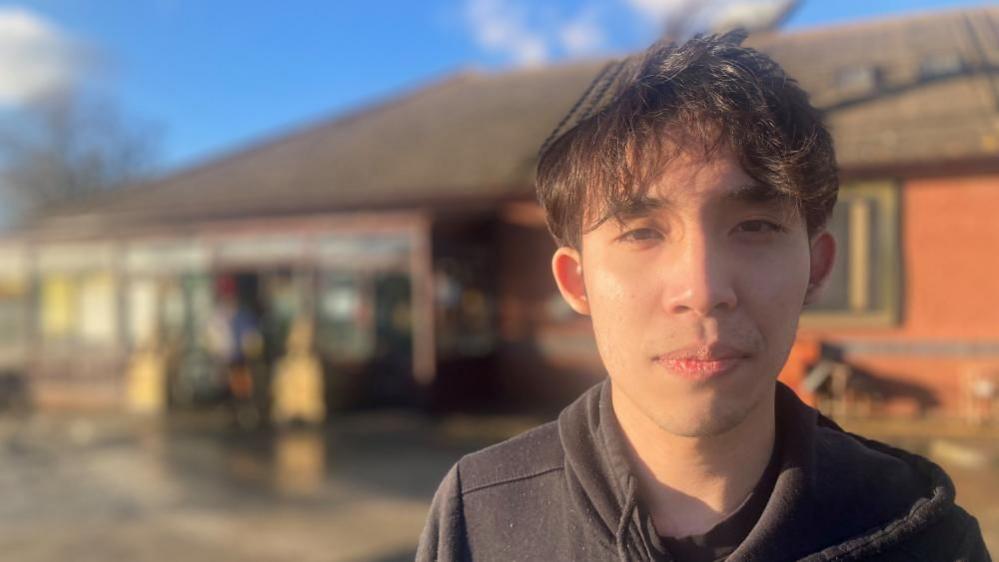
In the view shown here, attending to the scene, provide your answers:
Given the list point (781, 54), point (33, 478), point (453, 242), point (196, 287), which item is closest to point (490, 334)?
point (453, 242)

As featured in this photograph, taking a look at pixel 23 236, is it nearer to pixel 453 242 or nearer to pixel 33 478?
pixel 33 478

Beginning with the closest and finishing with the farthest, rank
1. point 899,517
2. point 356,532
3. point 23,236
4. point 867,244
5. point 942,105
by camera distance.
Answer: point 899,517 < point 942,105 < point 356,532 < point 867,244 < point 23,236

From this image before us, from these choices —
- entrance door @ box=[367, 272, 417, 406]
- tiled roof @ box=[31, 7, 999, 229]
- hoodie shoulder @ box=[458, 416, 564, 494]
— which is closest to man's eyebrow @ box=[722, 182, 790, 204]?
hoodie shoulder @ box=[458, 416, 564, 494]

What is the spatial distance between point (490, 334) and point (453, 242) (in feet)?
4.52

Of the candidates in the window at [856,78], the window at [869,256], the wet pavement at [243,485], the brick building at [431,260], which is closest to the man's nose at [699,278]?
the window at [856,78]

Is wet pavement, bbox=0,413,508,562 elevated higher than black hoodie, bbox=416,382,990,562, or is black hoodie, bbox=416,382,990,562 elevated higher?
black hoodie, bbox=416,382,990,562

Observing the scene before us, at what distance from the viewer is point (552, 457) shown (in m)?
1.26

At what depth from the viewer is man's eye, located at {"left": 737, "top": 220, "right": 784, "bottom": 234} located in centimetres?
105

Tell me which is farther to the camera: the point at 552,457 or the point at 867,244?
the point at 867,244

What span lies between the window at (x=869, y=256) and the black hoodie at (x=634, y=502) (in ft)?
26.5

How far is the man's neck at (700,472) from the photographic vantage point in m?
1.12

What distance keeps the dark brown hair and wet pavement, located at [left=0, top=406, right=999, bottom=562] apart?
15.2 feet

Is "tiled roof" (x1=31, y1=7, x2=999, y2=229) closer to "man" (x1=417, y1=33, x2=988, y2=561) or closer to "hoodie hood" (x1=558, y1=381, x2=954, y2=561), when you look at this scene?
"man" (x1=417, y1=33, x2=988, y2=561)

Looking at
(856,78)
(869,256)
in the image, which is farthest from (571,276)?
(869,256)
